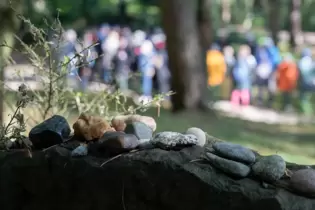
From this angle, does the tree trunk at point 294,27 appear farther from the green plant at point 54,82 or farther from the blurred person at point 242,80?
the green plant at point 54,82

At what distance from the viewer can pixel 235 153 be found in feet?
10.9

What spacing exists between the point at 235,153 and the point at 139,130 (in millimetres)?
762

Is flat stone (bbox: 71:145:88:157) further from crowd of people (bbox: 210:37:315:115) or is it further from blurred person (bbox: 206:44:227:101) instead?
blurred person (bbox: 206:44:227:101)

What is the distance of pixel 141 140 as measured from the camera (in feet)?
12.2

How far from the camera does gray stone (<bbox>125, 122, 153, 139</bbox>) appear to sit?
12.7 ft

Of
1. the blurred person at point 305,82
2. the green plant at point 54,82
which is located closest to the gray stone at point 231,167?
the green plant at point 54,82

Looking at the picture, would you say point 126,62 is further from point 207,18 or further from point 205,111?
point 205,111

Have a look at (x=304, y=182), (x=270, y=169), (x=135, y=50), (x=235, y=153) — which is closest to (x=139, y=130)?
(x=235, y=153)

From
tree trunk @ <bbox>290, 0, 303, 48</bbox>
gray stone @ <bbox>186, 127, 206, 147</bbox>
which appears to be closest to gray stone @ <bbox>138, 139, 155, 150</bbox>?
gray stone @ <bbox>186, 127, 206, 147</bbox>

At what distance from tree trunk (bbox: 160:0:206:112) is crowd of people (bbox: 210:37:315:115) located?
2.76m

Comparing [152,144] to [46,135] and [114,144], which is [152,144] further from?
[46,135]

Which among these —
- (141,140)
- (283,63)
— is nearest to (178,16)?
(283,63)

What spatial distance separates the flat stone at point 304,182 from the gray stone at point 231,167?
9.5 inches

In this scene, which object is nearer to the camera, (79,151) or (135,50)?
(79,151)
